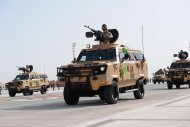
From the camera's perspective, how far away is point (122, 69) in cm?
1836

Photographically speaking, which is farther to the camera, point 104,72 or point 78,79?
point 78,79

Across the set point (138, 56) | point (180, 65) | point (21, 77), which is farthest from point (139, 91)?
point (21, 77)

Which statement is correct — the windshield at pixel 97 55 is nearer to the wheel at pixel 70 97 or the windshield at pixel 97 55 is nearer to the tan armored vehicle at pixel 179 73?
the wheel at pixel 70 97

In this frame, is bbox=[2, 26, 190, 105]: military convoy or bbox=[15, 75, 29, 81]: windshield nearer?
bbox=[2, 26, 190, 105]: military convoy

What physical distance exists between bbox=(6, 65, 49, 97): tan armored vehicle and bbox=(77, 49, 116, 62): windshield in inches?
667

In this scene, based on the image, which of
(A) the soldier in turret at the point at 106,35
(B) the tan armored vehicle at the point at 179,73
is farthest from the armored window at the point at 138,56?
(B) the tan armored vehicle at the point at 179,73

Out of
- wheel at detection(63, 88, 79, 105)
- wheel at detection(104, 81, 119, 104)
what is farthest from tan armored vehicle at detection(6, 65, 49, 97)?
wheel at detection(104, 81, 119, 104)

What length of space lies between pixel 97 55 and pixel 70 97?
204 cm

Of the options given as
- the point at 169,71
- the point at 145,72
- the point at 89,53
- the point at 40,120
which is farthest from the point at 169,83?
the point at 40,120

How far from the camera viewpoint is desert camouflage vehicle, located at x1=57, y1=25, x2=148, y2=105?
16734 millimetres

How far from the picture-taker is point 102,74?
16.7 m

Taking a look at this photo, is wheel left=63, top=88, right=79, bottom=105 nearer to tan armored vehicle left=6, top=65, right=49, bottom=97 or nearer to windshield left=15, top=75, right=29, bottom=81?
tan armored vehicle left=6, top=65, right=49, bottom=97

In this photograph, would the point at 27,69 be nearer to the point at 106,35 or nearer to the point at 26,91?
the point at 26,91

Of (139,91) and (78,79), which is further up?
(78,79)
